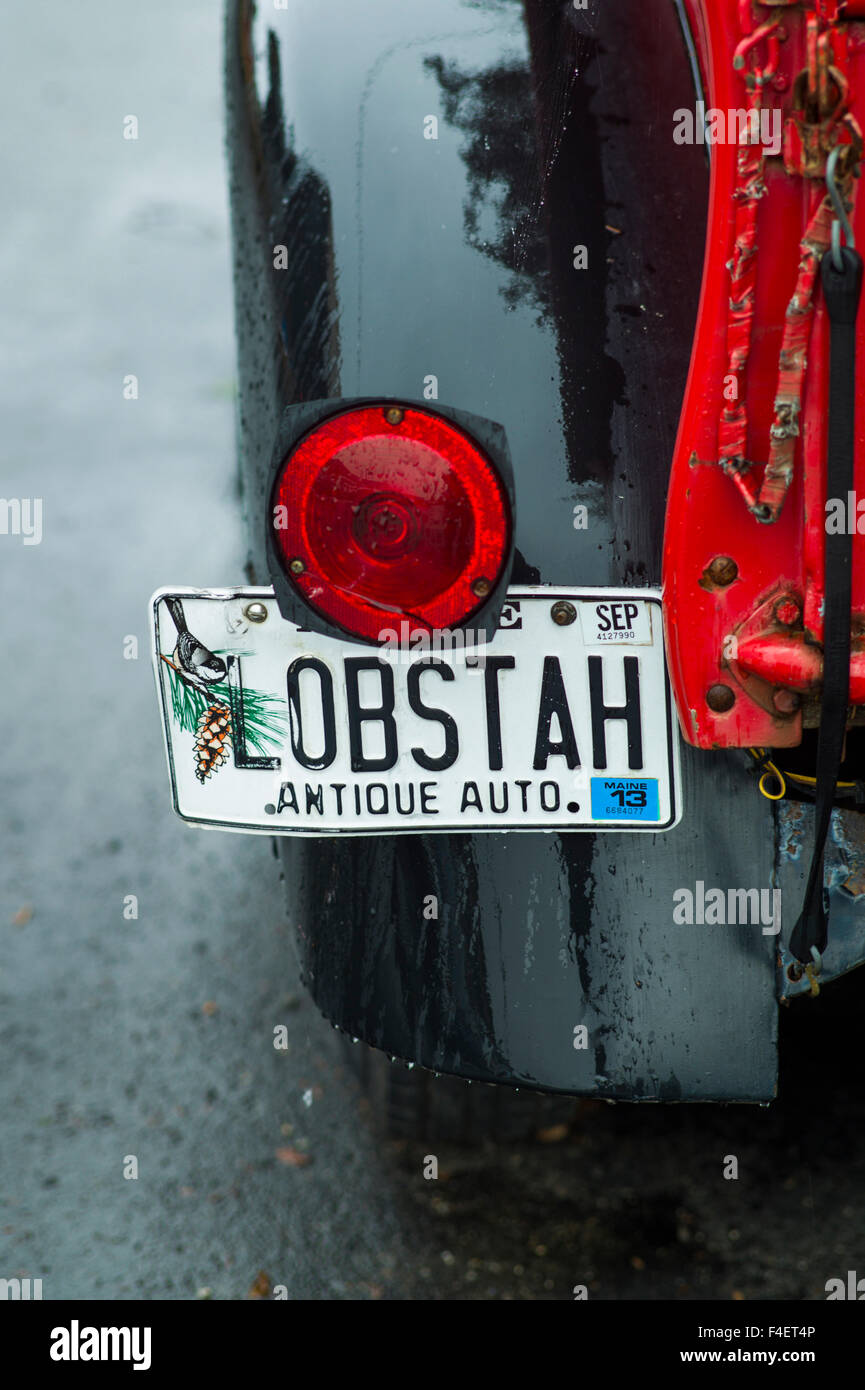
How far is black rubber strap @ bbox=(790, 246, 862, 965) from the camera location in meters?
1.22

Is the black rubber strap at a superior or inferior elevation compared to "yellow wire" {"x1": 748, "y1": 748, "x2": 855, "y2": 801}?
superior

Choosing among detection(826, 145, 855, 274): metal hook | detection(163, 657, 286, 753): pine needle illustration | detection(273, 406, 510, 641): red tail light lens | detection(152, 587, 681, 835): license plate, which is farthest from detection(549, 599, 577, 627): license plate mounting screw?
detection(826, 145, 855, 274): metal hook

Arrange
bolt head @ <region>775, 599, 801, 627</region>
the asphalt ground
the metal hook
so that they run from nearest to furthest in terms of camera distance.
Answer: the metal hook, bolt head @ <region>775, 599, 801, 627</region>, the asphalt ground

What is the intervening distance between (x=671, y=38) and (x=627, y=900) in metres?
1.08

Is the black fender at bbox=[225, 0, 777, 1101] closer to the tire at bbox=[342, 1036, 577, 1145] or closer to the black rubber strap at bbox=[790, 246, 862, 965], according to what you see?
the black rubber strap at bbox=[790, 246, 862, 965]

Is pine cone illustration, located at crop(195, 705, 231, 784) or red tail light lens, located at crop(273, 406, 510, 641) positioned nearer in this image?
red tail light lens, located at crop(273, 406, 510, 641)

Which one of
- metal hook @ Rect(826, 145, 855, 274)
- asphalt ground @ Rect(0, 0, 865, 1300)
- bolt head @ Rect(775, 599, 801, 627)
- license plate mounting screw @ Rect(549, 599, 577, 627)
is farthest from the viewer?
asphalt ground @ Rect(0, 0, 865, 1300)

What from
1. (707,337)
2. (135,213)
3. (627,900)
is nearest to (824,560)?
(707,337)

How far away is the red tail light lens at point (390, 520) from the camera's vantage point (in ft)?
4.54

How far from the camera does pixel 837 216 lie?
121 centimetres

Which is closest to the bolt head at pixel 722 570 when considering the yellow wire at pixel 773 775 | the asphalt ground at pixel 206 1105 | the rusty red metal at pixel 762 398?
the rusty red metal at pixel 762 398

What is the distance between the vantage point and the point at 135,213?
6.57 metres

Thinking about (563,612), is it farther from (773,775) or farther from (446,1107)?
(446,1107)
